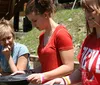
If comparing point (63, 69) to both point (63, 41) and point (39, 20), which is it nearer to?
point (63, 41)

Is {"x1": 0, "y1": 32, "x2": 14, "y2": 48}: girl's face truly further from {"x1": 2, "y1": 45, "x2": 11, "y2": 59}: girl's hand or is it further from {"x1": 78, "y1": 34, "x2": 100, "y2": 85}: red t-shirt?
{"x1": 78, "y1": 34, "x2": 100, "y2": 85}: red t-shirt

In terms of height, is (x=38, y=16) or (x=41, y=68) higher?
(x=38, y=16)

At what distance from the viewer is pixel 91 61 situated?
2.04 metres

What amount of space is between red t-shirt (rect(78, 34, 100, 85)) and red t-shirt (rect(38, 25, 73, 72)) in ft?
1.34

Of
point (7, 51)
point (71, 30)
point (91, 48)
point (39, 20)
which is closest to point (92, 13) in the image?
point (91, 48)

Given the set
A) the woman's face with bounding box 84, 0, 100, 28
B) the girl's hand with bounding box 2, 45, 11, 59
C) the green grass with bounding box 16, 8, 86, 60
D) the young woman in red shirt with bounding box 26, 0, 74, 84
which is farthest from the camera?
the green grass with bounding box 16, 8, 86, 60

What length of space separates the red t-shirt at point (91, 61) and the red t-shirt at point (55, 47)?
41 centimetres

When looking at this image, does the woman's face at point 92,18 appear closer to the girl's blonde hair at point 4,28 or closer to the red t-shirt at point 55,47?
the red t-shirt at point 55,47

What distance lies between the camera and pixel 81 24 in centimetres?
849

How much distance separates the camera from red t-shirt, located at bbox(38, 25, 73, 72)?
256 cm

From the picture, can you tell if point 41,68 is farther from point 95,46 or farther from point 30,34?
point 30,34

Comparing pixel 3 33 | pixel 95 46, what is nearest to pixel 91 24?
pixel 95 46

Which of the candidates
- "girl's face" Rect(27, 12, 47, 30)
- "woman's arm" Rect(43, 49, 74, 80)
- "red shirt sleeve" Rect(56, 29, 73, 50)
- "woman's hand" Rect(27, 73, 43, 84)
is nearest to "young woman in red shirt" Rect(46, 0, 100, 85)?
"woman's hand" Rect(27, 73, 43, 84)

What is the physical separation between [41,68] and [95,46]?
0.85m
